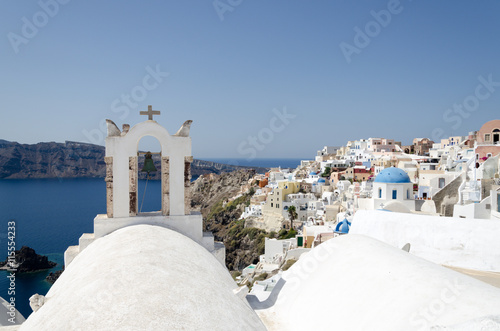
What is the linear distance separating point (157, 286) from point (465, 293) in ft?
9.05

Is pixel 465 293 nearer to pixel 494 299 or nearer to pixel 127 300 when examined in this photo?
pixel 494 299

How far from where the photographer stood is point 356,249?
4836 mm

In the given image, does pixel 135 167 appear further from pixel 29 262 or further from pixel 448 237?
pixel 29 262

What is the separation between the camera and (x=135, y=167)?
620 centimetres

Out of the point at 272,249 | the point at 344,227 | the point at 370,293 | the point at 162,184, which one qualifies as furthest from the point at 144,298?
the point at 272,249

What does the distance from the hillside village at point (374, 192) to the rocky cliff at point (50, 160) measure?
4202 centimetres

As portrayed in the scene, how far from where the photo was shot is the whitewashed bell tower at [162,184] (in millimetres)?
6008

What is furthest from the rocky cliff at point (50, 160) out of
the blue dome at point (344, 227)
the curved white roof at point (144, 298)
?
the curved white roof at point (144, 298)

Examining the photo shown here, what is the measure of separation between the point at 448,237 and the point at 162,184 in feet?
23.6

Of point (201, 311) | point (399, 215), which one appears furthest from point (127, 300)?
point (399, 215)

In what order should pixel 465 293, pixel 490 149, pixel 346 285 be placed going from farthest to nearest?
pixel 490 149
pixel 346 285
pixel 465 293

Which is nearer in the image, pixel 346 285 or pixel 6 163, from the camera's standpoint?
pixel 346 285

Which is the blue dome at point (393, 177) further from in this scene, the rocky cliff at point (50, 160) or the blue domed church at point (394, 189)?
the rocky cliff at point (50, 160)

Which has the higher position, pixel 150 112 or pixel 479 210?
pixel 150 112
